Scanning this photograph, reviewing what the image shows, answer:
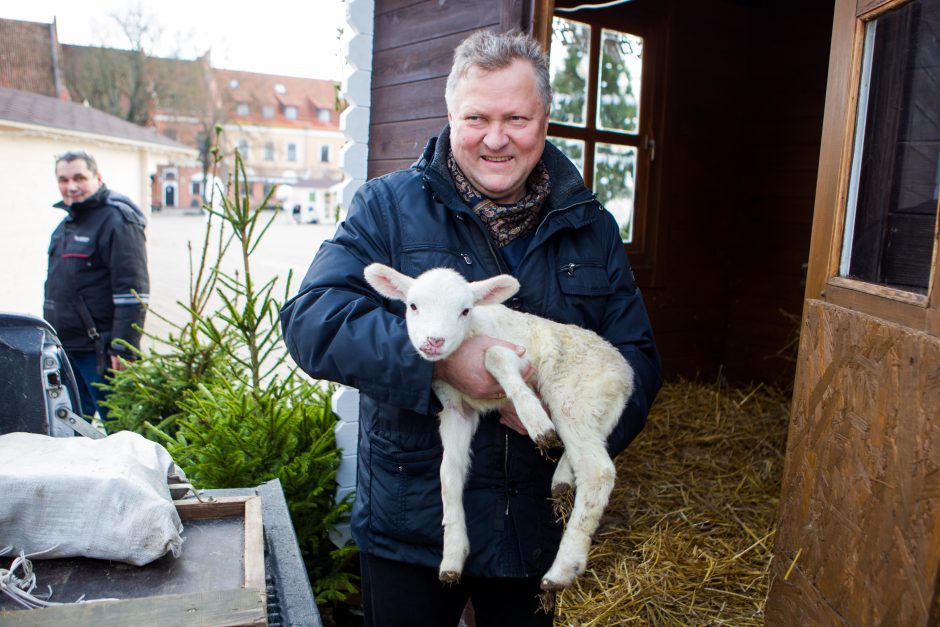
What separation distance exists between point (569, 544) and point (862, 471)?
865 millimetres

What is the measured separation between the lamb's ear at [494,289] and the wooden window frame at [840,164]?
3.48 ft

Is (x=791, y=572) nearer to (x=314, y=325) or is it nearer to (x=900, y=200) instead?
(x=900, y=200)

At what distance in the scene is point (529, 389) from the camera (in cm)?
202

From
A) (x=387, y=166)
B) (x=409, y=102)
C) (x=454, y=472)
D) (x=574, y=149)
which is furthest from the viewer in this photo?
(x=574, y=149)

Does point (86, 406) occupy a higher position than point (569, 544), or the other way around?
point (569, 544)

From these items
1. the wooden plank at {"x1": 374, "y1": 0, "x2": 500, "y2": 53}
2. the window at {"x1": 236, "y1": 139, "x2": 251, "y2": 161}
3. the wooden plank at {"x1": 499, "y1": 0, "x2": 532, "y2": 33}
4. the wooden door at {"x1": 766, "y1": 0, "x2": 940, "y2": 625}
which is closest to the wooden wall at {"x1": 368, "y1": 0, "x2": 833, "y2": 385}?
the wooden plank at {"x1": 374, "y1": 0, "x2": 500, "y2": 53}

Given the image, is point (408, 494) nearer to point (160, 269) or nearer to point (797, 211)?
point (797, 211)

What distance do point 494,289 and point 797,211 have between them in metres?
5.62

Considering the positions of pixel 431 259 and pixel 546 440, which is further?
pixel 431 259

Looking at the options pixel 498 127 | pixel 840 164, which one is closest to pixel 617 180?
pixel 840 164

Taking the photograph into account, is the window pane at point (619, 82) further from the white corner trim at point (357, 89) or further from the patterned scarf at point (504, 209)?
the patterned scarf at point (504, 209)

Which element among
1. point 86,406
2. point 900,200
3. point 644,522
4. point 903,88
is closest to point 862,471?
point 900,200

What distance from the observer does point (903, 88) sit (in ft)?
6.95

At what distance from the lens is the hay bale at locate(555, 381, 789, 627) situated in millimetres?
3803
